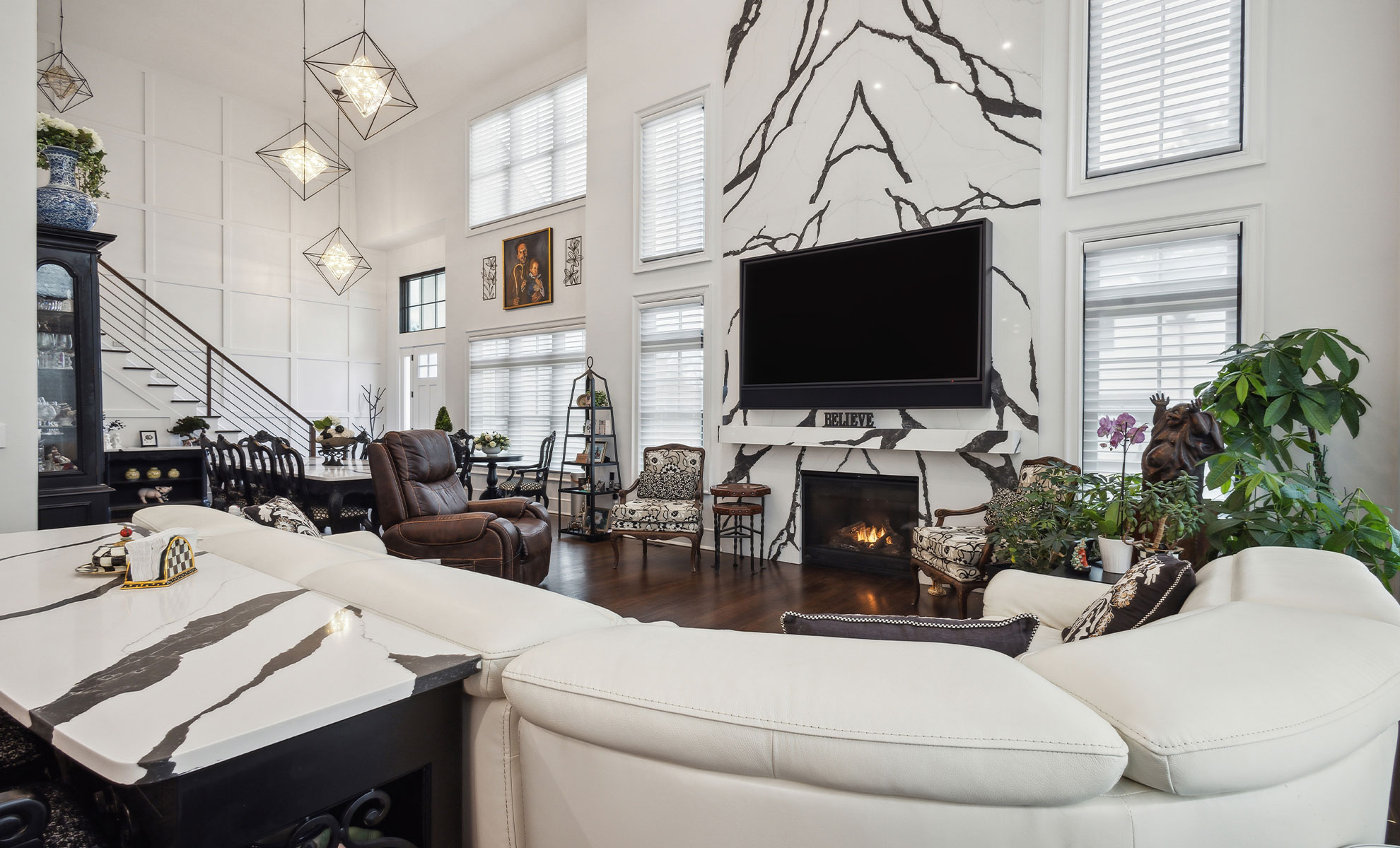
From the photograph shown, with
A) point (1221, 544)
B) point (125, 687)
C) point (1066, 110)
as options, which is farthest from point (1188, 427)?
point (125, 687)

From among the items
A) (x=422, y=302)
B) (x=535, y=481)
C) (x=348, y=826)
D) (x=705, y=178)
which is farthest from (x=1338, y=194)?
(x=422, y=302)

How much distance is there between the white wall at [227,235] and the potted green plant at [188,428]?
38 centimetres

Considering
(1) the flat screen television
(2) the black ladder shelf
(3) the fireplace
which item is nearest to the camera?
(1) the flat screen television

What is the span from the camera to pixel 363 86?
5.36 meters

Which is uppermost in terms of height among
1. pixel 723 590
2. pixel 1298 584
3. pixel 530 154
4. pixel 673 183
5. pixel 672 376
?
pixel 530 154

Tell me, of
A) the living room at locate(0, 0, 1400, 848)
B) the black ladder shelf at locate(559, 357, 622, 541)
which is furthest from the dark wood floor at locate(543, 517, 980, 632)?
the black ladder shelf at locate(559, 357, 622, 541)

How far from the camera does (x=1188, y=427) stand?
2.96 metres

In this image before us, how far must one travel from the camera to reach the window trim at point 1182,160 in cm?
357

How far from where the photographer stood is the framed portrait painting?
779cm

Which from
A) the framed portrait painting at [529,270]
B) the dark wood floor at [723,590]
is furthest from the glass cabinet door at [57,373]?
the framed portrait painting at [529,270]

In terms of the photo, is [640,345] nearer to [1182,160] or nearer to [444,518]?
[444,518]

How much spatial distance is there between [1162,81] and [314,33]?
8.35 m

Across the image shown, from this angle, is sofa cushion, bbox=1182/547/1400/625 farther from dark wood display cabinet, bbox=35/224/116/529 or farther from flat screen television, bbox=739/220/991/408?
dark wood display cabinet, bbox=35/224/116/529

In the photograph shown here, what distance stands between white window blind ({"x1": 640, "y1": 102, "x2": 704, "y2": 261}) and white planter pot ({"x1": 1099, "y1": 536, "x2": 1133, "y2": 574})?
13.0 ft
